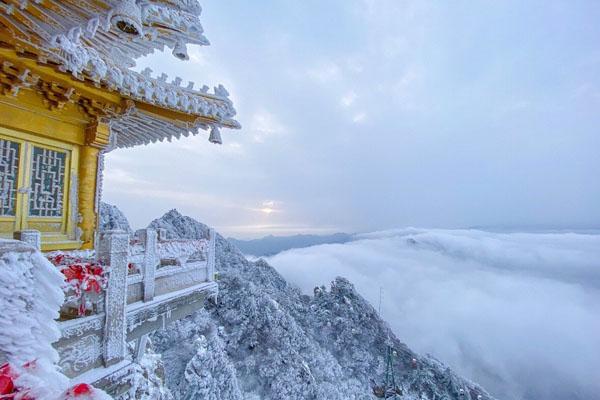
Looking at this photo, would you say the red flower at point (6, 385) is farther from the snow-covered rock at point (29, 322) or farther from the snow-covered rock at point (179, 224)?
the snow-covered rock at point (179, 224)

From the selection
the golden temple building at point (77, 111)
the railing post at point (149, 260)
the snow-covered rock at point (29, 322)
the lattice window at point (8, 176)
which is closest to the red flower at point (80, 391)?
the snow-covered rock at point (29, 322)

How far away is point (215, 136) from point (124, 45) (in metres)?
3.04

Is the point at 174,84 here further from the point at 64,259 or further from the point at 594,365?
the point at 594,365

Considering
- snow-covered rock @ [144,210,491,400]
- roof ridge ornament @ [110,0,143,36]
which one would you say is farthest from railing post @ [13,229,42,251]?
snow-covered rock @ [144,210,491,400]

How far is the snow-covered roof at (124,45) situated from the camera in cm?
300

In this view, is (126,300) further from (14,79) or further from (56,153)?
(14,79)

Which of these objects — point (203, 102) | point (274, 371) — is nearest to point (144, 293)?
point (203, 102)

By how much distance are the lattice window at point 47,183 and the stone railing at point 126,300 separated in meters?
2.53

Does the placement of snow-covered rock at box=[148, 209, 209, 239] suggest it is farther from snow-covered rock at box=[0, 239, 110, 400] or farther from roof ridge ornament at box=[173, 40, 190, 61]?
snow-covered rock at box=[0, 239, 110, 400]

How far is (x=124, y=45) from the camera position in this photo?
7410 mm

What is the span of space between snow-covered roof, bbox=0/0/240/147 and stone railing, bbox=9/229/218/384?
2455mm

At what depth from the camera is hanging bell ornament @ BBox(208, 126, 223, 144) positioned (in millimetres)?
7695

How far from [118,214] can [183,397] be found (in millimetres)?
19499

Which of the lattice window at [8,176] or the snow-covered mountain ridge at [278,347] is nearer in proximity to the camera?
the lattice window at [8,176]
